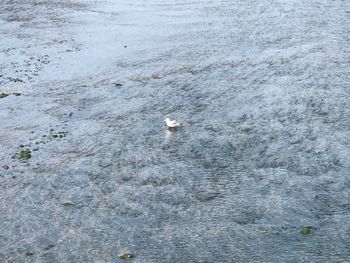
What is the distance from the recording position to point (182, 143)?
7164 mm

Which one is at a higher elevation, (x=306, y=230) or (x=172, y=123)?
(x=172, y=123)

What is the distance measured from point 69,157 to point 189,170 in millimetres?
1856

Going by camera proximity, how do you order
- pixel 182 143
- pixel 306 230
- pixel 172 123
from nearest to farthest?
pixel 306 230 → pixel 182 143 → pixel 172 123

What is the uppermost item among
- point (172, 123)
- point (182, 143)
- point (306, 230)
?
point (172, 123)

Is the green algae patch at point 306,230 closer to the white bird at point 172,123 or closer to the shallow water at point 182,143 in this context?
the shallow water at point 182,143

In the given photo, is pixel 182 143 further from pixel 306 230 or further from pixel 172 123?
pixel 306 230

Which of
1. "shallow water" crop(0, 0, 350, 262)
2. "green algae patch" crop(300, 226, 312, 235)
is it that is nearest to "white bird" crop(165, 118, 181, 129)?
"shallow water" crop(0, 0, 350, 262)

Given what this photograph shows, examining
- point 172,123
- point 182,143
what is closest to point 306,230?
point 182,143

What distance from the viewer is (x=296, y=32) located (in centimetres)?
1159

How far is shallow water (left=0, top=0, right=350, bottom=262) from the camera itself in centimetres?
528

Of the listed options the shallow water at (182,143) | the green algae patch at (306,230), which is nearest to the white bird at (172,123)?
the shallow water at (182,143)

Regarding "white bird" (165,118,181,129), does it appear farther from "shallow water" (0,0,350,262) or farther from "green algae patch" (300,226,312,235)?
"green algae patch" (300,226,312,235)

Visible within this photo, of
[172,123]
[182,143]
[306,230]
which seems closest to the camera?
[306,230]

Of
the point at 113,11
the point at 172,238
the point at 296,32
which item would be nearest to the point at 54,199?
the point at 172,238
